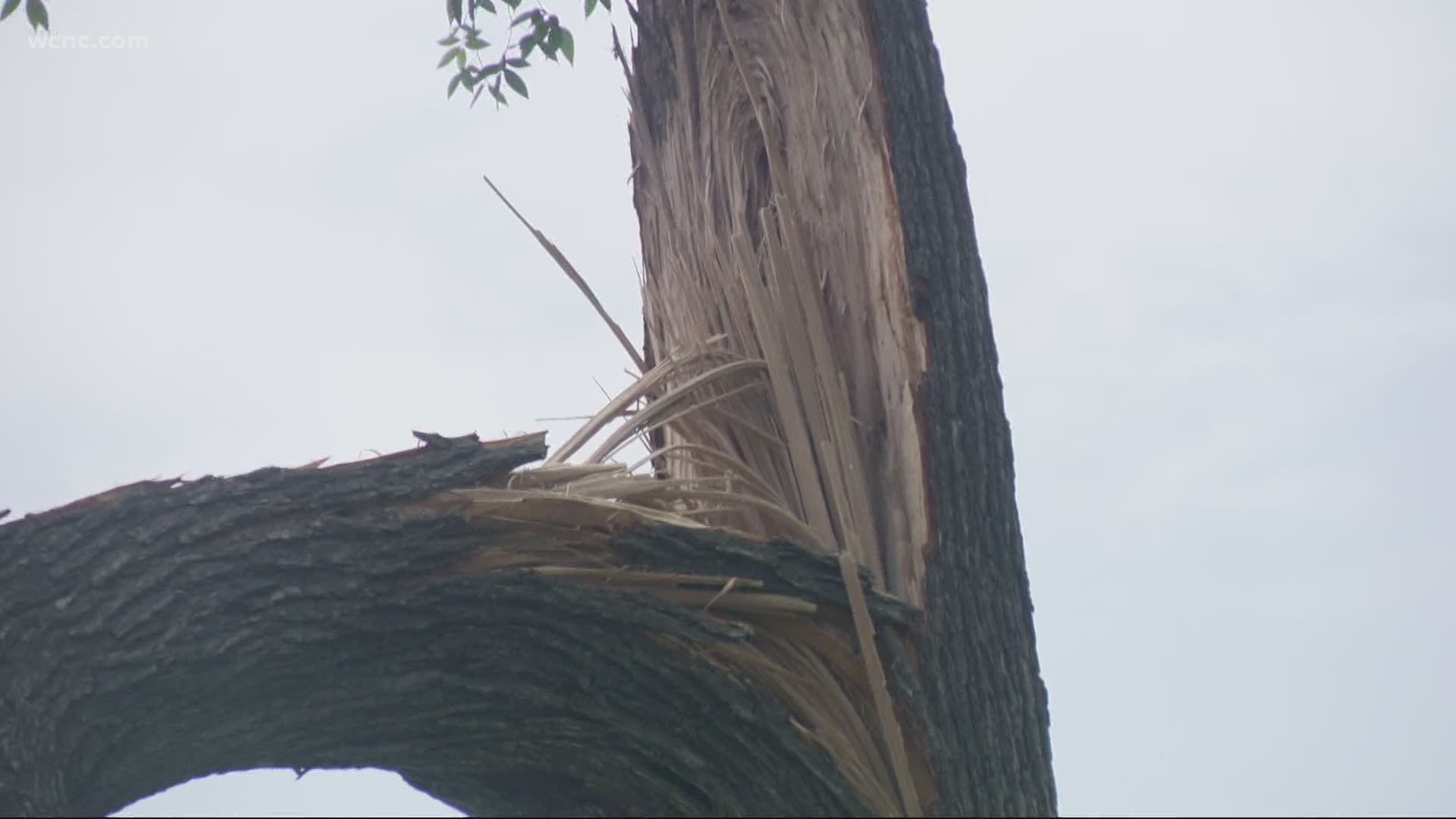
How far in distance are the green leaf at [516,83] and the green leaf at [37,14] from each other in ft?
3.26

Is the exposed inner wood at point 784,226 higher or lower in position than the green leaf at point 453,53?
lower

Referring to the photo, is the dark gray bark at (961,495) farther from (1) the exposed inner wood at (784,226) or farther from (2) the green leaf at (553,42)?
(2) the green leaf at (553,42)

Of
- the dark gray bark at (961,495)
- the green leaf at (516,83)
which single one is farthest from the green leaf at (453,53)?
the dark gray bark at (961,495)

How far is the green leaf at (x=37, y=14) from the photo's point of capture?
275cm

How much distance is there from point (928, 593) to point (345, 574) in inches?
32.9

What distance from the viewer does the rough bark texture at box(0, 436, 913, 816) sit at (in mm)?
1894

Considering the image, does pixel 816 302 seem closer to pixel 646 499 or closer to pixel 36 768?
pixel 646 499

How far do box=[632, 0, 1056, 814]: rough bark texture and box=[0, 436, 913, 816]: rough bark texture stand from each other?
142mm

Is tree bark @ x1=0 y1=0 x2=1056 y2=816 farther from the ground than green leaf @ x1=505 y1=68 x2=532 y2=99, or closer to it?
closer to it

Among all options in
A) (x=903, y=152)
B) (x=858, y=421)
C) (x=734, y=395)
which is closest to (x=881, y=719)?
(x=858, y=421)

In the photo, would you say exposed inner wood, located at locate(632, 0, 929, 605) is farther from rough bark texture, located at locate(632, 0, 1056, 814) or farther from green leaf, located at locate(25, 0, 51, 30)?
green leaf, located at locate(25, 0, 51, 30)

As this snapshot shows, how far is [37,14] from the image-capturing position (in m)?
2.76

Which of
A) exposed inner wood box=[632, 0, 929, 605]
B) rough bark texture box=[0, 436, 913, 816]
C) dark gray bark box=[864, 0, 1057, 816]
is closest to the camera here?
rough bark texture box=[0, 436, 913, 816]

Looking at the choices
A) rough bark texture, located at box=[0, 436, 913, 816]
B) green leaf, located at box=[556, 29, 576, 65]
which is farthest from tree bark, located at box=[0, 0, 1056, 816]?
green leaf, located at box=[556, 29, 576, 65]
